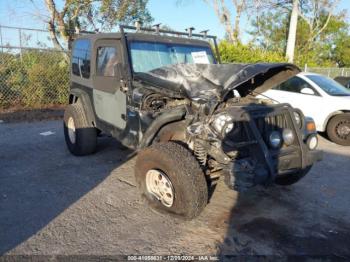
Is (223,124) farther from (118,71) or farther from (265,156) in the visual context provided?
(118,71)

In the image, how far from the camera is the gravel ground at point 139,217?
276cm

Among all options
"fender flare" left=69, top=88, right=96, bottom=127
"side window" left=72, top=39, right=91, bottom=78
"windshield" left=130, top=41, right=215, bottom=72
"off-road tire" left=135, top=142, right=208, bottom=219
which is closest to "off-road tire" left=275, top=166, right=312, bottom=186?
"off-road tire" left=135, top=142, right=208, bottom=219

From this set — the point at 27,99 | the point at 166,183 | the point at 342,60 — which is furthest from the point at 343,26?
the point at 166,183

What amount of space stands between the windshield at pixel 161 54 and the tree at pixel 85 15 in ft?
25.7

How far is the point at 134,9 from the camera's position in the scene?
14641mm

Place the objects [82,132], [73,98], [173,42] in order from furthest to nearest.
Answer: [73,98] → [82,132] → [173,42]

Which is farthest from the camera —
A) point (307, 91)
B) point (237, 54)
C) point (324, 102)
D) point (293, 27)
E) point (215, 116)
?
point (293, 27)

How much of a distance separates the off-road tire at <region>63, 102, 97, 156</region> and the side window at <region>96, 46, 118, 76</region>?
91 centimetres

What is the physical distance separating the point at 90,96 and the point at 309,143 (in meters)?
3.37

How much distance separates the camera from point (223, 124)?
2945 millimetres

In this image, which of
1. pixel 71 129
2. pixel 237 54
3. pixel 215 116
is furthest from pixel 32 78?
pixel 215 116

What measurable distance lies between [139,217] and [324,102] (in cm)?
531

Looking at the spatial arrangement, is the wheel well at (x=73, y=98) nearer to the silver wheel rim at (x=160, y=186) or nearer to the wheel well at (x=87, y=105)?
the wheel well at (x=87, y=105)

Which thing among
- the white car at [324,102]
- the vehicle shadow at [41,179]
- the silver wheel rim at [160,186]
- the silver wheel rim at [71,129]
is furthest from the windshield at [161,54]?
the white car at [324,102]
